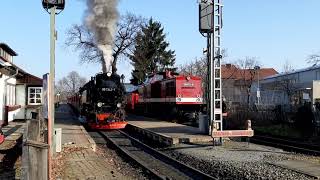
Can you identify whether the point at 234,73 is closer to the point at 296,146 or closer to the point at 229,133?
the point at 296,146

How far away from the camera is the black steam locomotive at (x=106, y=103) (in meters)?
26.7

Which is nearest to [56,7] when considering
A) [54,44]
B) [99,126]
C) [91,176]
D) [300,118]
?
[54,44]

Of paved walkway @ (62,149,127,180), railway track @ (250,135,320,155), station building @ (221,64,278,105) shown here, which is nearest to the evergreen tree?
station building @ (221,64,278,105)

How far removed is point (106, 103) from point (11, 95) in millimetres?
7047

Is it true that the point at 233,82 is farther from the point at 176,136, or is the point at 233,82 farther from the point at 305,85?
the point at 176,136

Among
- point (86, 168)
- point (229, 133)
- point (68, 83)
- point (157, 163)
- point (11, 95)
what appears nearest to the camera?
point (86, 168)

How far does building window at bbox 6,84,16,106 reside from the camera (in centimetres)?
2771

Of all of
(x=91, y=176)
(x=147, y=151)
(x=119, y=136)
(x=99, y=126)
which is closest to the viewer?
(x=91, y=176)

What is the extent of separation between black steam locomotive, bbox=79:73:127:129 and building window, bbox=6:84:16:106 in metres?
4.81

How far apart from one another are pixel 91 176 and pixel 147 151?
7.05 m

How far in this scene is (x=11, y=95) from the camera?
29.9 metres

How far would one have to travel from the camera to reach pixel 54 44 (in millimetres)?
12180

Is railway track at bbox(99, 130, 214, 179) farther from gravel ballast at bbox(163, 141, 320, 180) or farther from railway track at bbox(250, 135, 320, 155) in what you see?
railway track at bbox(250, 135, 320, 155)

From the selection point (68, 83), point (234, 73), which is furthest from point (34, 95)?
point (68, 83)
